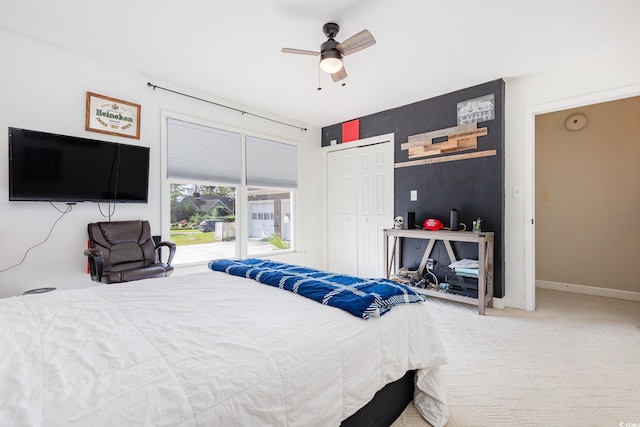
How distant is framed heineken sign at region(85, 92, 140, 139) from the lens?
2936 mm

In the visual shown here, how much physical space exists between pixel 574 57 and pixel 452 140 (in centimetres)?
131

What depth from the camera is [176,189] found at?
360 cm

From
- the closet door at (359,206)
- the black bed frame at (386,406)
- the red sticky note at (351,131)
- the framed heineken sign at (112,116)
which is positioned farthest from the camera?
the red sticky note at (351,131)

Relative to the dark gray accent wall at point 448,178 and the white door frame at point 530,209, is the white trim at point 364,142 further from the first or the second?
the white door frame at point 530,209

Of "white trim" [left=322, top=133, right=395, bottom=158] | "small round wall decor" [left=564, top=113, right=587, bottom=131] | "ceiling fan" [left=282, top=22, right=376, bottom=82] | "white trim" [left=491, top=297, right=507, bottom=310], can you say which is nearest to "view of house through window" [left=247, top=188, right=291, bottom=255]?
"white trim" [left=322, top=133, right=395, bottom=158]

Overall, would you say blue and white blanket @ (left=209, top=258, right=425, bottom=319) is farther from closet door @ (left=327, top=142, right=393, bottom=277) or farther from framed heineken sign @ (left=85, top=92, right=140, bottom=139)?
closet door @ (left=327, top=142, right=393, bottom=277)

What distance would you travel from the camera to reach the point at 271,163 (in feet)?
14.8

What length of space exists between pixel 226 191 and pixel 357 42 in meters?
2.59

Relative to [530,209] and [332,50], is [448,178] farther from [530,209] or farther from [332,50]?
[332,50]

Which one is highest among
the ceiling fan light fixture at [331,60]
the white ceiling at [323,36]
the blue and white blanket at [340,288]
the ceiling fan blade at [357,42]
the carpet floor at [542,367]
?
the white ceiling at [323,36]

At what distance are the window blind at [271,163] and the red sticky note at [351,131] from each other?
83 centimetres

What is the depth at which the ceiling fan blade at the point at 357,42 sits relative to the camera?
7.14ft

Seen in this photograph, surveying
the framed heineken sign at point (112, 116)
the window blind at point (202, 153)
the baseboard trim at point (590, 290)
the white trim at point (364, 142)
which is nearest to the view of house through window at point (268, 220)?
the window blind at point (202, 153)

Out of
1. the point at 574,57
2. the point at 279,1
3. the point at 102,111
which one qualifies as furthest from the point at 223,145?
the point at 574,57
